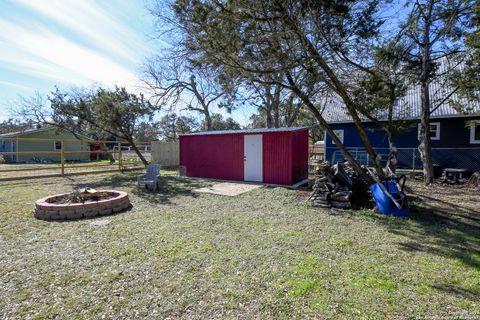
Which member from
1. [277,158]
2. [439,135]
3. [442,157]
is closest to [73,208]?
[277,158]

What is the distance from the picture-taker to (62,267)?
10.7 ft

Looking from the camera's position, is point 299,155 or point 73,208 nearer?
point 73,208

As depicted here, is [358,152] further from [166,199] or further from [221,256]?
[221,256]

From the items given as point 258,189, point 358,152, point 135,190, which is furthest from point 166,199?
point 358,152

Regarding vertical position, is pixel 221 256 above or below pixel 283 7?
below

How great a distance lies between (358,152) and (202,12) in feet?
36.0

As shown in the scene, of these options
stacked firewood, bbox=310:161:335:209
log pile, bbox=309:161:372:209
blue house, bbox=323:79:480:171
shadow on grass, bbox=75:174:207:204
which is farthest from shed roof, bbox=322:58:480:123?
shadow on grass, bbox=75:174:207:204

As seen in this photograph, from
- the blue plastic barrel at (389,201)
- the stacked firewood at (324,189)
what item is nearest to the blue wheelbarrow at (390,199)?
the blue plastic barrel at (389,201)

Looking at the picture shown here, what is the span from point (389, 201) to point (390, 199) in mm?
45

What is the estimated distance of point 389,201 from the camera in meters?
5.51

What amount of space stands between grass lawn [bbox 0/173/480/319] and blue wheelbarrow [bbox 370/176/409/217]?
239 millimetres

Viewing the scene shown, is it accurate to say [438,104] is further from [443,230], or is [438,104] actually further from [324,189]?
[443,230]

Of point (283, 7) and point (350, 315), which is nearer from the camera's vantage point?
point (350, 315)

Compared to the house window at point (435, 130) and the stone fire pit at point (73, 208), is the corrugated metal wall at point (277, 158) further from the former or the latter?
the house window at point (435, 130)
